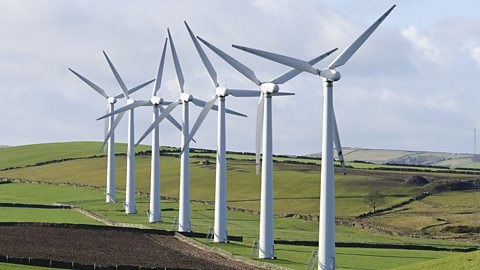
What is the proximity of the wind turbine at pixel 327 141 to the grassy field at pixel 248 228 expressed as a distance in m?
5.58

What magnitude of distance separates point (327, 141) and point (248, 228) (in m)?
46.8

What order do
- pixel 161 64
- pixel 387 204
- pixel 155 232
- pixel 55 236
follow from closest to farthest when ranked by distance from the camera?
1. pixel 55 236
2. pixel 155 232
3. pixel 161 64
4. pixel 387 204

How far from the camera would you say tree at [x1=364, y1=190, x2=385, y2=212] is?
443 feet

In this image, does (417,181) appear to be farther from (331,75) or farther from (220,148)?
(331,75)

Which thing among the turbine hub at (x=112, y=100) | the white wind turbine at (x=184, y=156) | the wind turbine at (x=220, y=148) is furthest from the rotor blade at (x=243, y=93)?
the turbine hub at (x=112, y=100)

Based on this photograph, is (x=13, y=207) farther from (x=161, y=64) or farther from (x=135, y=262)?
(x=135, y=262)

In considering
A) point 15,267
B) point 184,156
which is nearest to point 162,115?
point 184,156

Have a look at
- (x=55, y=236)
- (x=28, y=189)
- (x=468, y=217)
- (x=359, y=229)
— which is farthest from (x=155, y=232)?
(x=28, y=189)

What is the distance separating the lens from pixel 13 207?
128625mm

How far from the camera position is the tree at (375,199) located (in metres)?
135

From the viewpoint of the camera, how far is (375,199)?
455ft

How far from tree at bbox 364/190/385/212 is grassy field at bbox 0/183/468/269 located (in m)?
16.2

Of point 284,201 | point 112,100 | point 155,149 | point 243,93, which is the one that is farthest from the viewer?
point 284,201

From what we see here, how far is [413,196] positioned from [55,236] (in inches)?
2563
